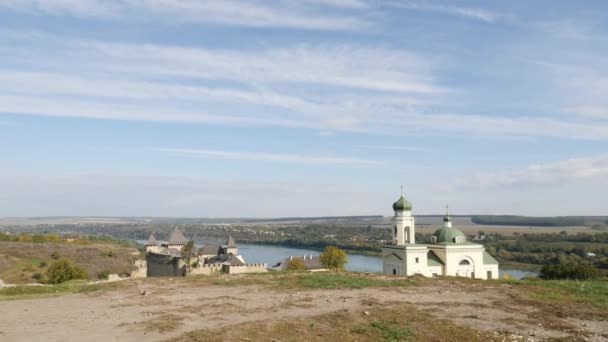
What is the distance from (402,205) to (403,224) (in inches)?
55.9

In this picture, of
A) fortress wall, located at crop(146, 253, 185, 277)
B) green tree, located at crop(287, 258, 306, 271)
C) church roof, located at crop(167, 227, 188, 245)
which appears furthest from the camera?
church roof, located at crop(167, 227, 188, 245)

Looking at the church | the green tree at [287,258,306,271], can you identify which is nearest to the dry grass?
the church

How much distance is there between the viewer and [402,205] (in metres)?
38.4

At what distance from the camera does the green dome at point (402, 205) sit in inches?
1513

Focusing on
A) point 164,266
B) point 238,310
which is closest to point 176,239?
point 164,266

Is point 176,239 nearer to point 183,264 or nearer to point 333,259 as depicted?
point 183,264

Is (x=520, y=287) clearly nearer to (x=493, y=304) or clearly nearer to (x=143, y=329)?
(x=493, y=304)

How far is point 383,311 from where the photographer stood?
1288 cm

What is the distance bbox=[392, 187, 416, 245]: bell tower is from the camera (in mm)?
38031

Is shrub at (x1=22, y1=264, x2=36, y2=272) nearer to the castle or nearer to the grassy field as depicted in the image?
the grassy field

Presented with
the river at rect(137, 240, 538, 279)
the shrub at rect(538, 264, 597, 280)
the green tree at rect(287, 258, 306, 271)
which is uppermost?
the shrub at rect(538, 264, 597, 280)

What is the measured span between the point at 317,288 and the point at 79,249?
220 ft

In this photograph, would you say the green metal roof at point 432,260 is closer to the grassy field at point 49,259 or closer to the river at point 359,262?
the river at point 359,262

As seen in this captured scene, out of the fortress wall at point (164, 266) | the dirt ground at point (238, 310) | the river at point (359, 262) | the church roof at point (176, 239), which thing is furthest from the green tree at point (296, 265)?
the dirt ground at point (238, 310)
